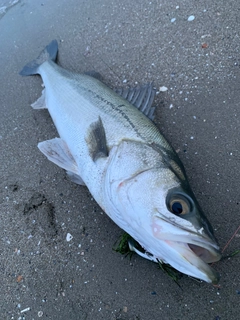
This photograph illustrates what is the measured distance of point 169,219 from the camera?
77.4 inches

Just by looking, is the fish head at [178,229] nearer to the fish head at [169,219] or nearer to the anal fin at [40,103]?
the fish head at [169,219]

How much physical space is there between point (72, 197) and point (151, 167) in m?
1.18

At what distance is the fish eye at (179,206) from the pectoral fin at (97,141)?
0.80 m

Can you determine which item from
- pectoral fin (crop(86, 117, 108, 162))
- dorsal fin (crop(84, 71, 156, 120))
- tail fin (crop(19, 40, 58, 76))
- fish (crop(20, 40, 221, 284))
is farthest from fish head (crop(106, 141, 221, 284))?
tail fin (crop(19, 40, 58, 76))

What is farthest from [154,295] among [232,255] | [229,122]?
[229,122]

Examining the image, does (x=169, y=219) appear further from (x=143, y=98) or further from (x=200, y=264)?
(x=143, y=98)

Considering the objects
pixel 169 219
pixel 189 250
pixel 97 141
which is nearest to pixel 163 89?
pixel 97 141

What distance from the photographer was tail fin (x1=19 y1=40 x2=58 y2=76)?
4078 millimetres

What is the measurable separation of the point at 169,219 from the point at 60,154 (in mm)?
1494

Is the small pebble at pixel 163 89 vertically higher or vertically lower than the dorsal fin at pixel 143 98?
lower

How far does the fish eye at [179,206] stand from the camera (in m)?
2.03

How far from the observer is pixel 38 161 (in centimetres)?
349

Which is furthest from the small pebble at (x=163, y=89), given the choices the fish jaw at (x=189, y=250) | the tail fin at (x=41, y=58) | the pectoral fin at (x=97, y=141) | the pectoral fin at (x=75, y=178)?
the fish jaw at (x=189, y=250)

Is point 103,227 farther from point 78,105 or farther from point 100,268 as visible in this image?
point 78,105
